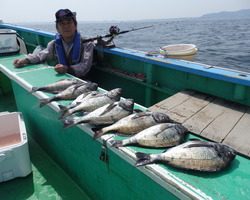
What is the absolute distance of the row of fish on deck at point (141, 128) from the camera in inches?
61.8

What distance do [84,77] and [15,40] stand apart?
6.31ft

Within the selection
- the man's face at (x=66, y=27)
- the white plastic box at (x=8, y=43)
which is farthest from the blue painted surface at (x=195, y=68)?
the white plastic box at (x=8, y=43)

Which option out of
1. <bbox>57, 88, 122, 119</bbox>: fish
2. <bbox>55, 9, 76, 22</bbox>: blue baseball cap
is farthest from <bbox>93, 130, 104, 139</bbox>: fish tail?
<bbox>55, 9, 76, 22</bbox>: blue baseball cap

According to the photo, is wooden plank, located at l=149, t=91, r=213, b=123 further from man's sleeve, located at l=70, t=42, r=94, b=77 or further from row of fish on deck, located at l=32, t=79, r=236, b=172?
man's sleeve, located at l=70, t=42, r=94, b=77

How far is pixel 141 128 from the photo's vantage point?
1948 millimetres

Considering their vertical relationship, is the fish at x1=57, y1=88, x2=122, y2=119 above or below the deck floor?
above

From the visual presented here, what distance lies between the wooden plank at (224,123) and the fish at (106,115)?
699mm

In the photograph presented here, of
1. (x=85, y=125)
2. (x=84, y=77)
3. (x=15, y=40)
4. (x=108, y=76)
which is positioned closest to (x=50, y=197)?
(x=85, y=125)

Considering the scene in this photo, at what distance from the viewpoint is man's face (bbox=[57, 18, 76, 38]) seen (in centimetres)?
390

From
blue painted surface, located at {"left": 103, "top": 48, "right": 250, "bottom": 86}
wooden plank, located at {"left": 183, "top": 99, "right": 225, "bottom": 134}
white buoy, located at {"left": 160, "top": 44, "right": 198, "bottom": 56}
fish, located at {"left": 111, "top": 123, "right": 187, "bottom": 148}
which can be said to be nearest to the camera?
fish, located at {"left": 111, "top": 123, "right": 187, "bottom": 148}

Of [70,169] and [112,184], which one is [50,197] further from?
[112,184]

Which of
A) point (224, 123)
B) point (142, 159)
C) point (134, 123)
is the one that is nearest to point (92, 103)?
point (134, 123)

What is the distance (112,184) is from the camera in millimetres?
2225

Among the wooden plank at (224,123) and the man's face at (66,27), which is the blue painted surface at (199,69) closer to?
the wooden plank at (224,123)
